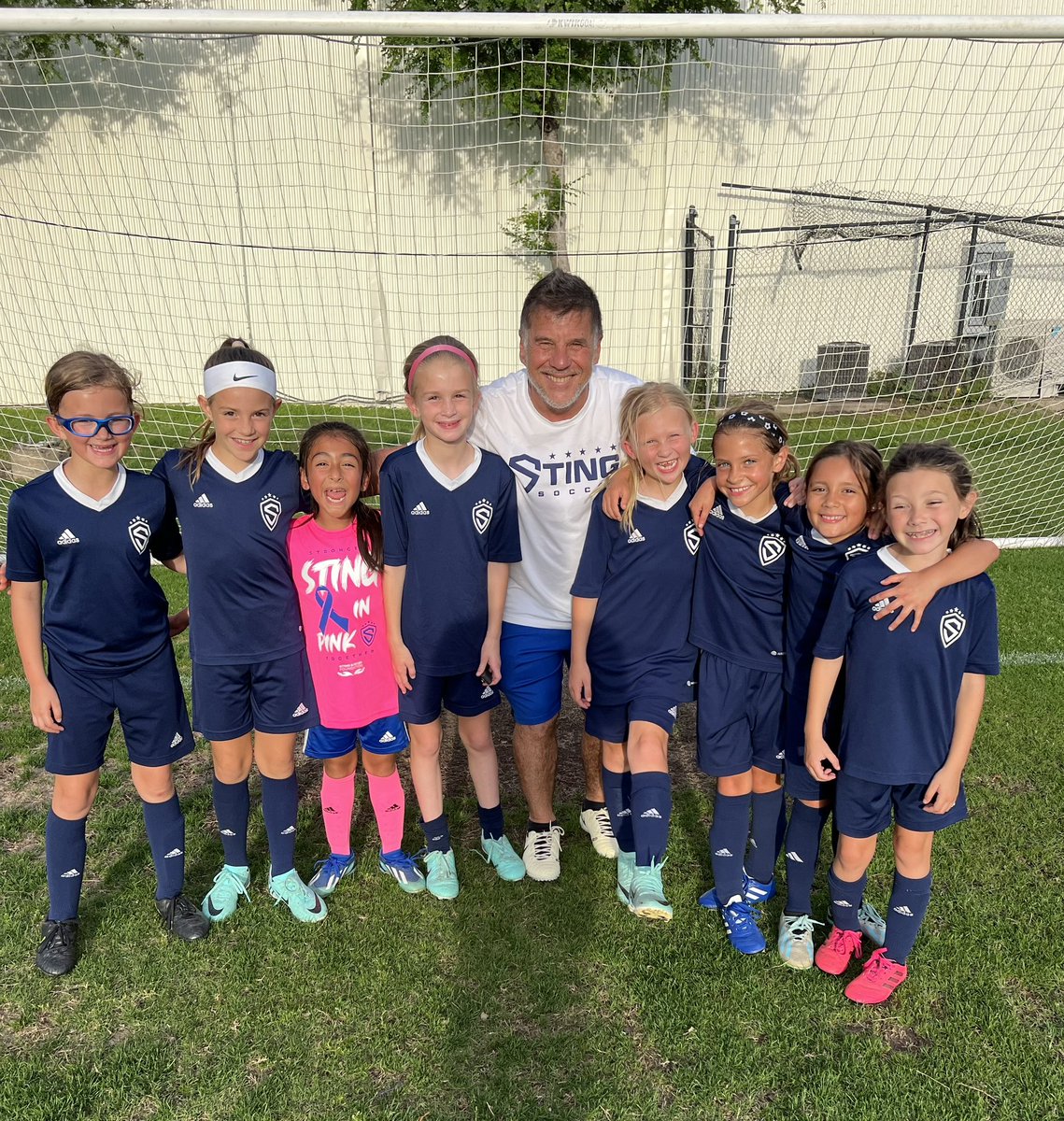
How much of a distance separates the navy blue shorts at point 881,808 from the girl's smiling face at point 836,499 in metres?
0.73

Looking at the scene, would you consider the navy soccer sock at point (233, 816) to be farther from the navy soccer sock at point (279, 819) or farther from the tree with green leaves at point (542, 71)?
the tree with green leaves at point (542, 71)

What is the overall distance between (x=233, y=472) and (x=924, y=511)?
83.0 inches

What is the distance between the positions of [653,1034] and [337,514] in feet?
6.10

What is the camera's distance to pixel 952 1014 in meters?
2.43

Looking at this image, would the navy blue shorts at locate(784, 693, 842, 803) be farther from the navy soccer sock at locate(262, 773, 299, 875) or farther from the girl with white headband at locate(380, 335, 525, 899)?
the navy soccer sock at locate(262, 773, 299, 875)

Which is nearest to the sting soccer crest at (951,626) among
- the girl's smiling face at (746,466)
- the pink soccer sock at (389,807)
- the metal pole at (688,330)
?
the girl's smiling face at (746,466)

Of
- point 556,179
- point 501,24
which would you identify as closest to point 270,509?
point 501,24

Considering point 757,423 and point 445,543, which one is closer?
point 757,423

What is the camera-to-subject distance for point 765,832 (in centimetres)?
286

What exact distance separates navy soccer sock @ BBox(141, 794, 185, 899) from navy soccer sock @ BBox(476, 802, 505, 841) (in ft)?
3.55

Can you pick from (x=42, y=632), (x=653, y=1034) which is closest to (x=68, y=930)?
(x=42, y=632)

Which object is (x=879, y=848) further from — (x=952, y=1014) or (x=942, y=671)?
(x=942, y=671)

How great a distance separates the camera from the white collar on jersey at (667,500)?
2.81 meters

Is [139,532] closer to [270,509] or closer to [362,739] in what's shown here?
[270,509]
